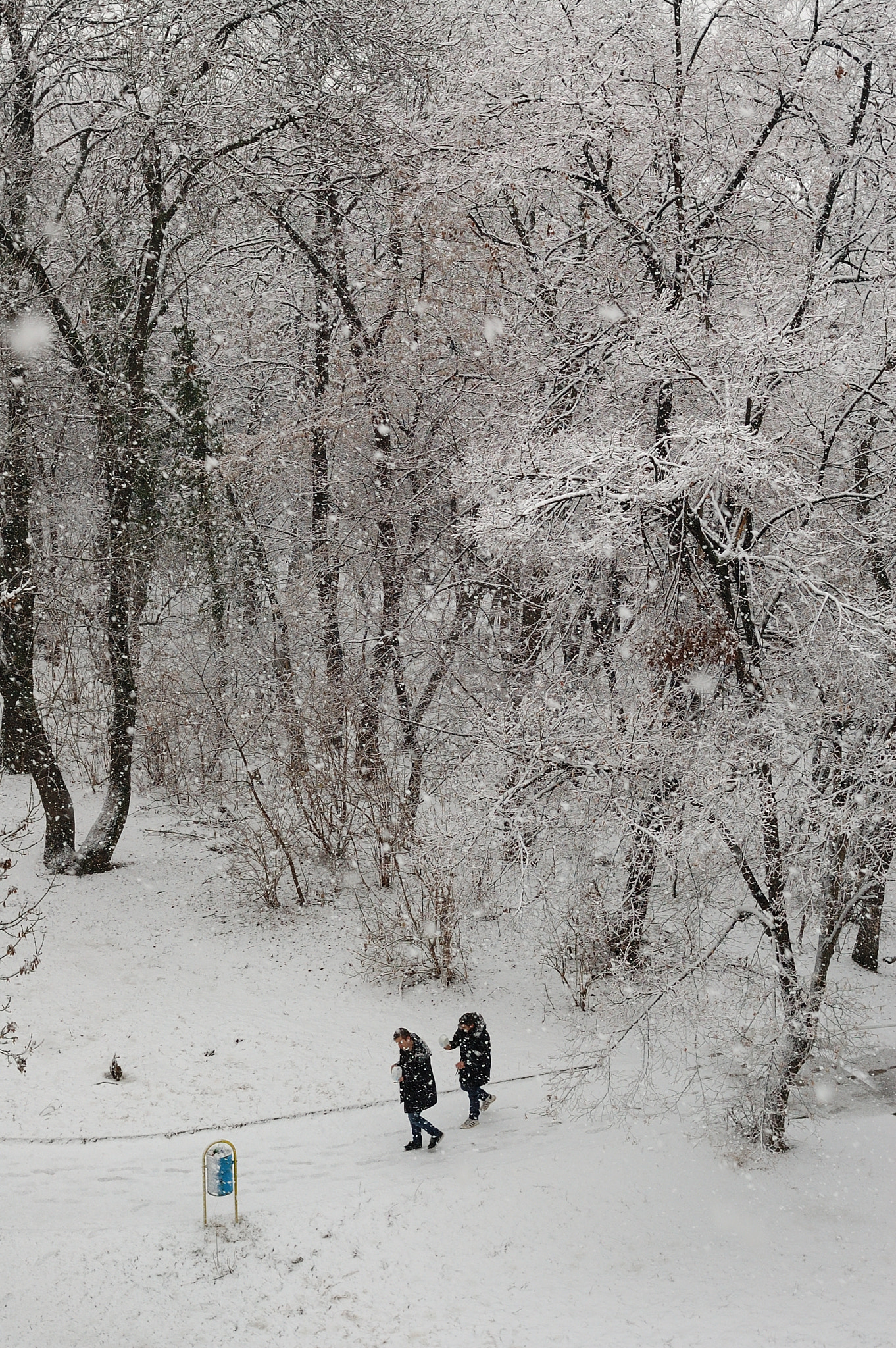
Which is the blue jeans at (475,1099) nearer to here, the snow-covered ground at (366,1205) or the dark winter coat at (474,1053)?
the dark winter coat at (474,1053)

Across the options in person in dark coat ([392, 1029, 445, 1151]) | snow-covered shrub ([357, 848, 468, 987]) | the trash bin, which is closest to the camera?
the trash bin

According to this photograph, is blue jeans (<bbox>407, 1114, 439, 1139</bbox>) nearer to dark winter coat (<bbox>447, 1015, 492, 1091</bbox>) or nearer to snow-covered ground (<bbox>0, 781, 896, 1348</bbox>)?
snow-covered ground (<bbox>0, 781, 896, 1348</bbox>)

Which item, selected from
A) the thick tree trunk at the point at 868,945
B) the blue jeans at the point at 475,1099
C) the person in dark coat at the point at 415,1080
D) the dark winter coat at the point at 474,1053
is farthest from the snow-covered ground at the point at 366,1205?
the thick tree trunk at the point at 868,945

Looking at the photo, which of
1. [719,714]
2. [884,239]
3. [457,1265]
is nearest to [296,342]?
[884,239]

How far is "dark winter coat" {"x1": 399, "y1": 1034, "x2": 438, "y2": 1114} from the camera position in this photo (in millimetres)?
10281

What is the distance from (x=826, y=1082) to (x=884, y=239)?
10.8 meters

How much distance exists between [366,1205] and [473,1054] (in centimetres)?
187

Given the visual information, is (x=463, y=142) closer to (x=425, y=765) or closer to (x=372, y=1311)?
(x=425, y=765)

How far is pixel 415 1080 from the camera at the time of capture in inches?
405

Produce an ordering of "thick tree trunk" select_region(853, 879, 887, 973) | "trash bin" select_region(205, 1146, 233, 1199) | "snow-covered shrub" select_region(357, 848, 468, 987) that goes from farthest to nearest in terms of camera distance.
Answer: "thick tree trunk" select_region(853, 879, 887, 973)
"snow-covered shrub" select_region(357, 848, 468, 987)
"trash bin" select_region(205, 1146, 233, 1199)

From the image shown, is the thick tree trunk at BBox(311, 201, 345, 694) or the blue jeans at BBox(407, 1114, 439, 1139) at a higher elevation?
the thick tree trunk at BBox(311, 201, 345, 694)

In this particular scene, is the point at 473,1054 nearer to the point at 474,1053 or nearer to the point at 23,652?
the point at 474,1053

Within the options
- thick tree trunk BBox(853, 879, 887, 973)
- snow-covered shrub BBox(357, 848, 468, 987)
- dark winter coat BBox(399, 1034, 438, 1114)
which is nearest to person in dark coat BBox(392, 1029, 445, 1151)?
dark winter coat BBox(399, 1034, 438, 1114)

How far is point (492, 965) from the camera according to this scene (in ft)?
52.3
